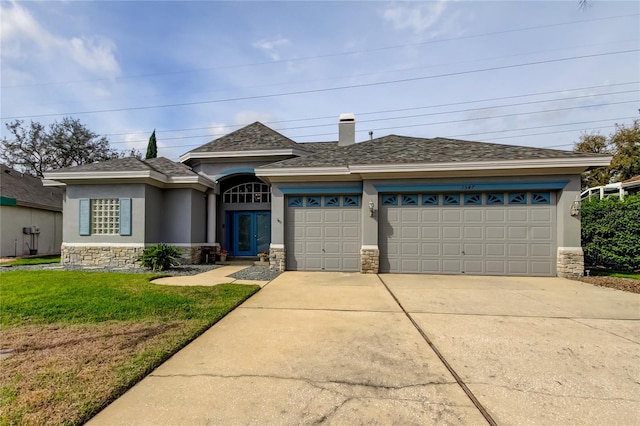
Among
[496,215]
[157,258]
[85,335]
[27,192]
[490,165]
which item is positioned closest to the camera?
[85,335]

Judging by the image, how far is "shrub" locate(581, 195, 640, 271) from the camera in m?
9.40

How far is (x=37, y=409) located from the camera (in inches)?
90.4

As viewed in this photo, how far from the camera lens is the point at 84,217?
10.8 meters

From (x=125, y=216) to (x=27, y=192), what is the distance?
10703 millimetres

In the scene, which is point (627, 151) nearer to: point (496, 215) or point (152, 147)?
point (496, 215)

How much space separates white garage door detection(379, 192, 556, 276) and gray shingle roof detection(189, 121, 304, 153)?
5.42m

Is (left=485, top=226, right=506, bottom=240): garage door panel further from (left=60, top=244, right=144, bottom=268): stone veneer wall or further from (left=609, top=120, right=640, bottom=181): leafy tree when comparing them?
(left=609, top=120, right=640, bottom=181): leafy tree

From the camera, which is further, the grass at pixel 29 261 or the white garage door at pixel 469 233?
the grass at pixel 29 261

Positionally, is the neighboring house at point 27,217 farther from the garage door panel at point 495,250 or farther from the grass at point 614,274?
the grass at point 614,274

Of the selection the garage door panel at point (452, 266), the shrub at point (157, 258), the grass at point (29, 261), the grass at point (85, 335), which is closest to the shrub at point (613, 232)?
the garage door panel at point (452, 266)

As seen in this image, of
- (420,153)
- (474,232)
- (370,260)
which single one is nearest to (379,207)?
(370,260)

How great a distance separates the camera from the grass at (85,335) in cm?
245

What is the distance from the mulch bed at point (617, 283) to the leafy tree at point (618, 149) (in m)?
16.5

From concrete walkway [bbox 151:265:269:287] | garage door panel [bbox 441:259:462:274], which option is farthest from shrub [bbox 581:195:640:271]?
concrete walkway [bbox 151:265:269:287]
